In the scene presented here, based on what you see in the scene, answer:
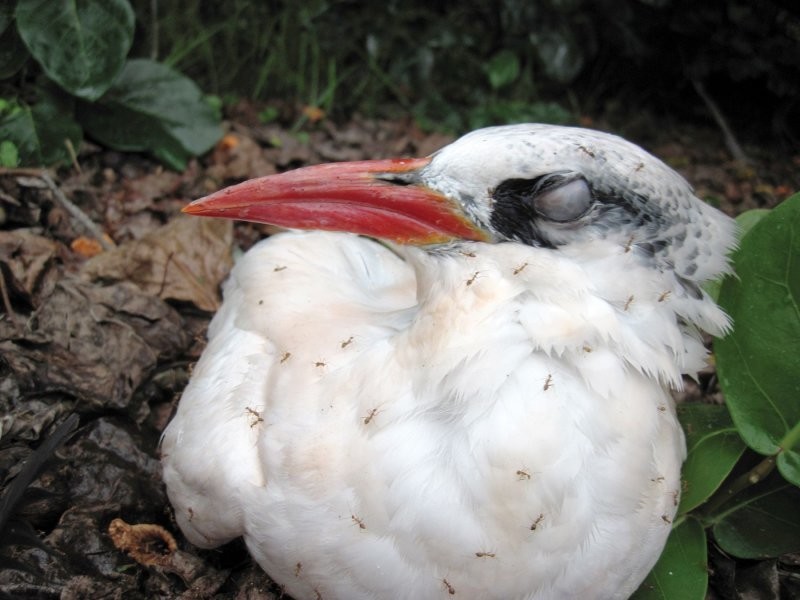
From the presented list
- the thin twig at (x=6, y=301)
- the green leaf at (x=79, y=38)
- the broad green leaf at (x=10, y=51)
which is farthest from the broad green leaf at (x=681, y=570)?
the broad green leaf at (x=10, y=51)

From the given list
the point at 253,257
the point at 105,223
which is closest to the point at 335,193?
the point at 253,257

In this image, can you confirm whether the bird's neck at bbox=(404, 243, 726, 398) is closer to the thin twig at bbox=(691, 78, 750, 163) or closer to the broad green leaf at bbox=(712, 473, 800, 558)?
the broad green leaf at bbox=(712, 473, 800, 558)

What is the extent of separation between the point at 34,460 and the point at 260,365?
0.63 metres

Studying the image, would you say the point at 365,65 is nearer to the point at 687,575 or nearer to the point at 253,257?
the point at 253,257

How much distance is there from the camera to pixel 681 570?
2227mm

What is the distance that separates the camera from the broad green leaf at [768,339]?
2180mm

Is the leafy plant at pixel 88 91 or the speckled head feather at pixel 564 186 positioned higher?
the speckled head feather at pixel 564 186

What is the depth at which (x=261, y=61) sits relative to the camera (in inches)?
197

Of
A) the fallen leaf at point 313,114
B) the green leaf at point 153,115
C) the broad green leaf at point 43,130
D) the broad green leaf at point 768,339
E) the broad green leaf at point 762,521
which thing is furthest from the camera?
the fallen leaf at point 313,114

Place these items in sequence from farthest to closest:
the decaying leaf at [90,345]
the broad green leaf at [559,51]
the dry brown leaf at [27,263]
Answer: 1. the broad green leaf at [559,51]
2. the dry brown leaf at [27,263]
3. the decaying leaf at [90,345]

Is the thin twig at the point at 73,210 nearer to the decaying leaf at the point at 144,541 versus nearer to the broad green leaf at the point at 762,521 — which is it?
the decaying leaf at the point at 144,541

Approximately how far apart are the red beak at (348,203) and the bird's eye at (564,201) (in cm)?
18

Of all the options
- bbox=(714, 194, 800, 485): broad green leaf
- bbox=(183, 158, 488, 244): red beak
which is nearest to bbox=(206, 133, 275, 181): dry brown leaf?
bbox=(183, 158, 488, 244): red beak

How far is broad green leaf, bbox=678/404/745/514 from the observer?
2.23 metres
